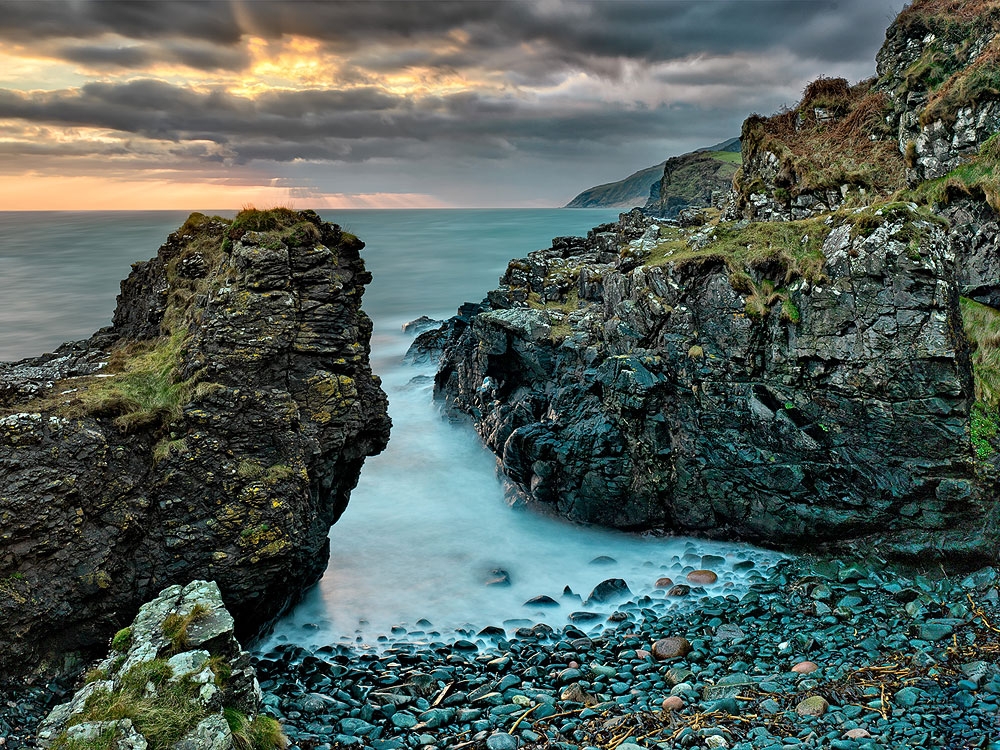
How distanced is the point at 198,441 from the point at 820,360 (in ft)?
50.6

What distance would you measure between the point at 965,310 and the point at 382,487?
19.6 m

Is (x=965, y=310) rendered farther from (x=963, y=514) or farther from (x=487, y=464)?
(x=487, y=464)

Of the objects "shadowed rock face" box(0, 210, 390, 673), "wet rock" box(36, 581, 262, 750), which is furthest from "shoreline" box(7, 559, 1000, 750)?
"shadowed rock face" box(0, 210, 390, 673)

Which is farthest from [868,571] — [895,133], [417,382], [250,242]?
[417,382]

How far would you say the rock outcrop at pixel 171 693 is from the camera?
814cm

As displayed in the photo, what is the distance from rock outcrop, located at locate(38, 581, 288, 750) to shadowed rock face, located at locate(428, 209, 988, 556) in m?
12.9

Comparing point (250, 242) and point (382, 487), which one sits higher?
point (250, 242)

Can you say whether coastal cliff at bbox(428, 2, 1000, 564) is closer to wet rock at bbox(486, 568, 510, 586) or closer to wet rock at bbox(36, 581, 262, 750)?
wet rock at bbox(486, 568, 510, 586)

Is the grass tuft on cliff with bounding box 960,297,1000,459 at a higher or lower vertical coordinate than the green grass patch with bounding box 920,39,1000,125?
lower

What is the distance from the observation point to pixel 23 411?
37.6 feet

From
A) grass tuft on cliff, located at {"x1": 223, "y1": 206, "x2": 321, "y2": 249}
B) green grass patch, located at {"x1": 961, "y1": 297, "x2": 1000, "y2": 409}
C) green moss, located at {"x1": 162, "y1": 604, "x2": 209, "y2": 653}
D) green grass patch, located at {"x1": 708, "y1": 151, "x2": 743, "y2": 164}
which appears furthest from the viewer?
green grass patch, located at {"x1": 708, "y1": 151, "x2": 743, "y2": 164}

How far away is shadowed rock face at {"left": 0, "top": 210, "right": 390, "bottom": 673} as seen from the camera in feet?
35.9

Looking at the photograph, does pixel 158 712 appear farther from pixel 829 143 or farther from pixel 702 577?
pixel 829 143

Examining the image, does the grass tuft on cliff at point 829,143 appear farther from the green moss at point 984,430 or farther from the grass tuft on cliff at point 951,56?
the green moss at point 984,430
